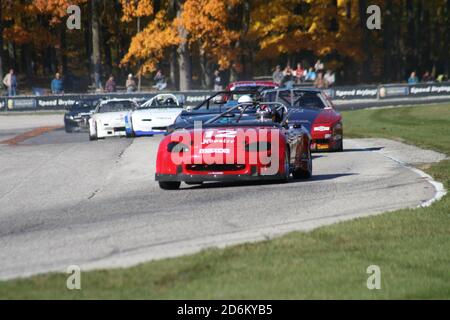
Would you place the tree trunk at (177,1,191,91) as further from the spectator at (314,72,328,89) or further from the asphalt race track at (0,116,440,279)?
the asphalt race track at (0,116,440,279)

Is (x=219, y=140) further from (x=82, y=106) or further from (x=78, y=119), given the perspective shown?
(x=82, y=106)

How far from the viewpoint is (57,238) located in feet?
34.2

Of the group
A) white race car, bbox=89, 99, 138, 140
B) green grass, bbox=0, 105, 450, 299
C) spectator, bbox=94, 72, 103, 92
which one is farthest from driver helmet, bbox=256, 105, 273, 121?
spectator, bbox=94, 72, 103, 92

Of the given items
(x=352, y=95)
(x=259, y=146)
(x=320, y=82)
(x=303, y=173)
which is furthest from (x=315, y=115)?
(x=320, y=82)

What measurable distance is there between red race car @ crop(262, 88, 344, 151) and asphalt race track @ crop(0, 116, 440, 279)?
1.07 m

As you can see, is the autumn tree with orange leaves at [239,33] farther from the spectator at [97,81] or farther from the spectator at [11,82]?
the spectator at [11,82]

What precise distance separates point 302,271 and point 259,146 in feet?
21.4

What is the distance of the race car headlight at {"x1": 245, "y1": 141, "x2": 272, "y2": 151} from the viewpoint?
1474 cm

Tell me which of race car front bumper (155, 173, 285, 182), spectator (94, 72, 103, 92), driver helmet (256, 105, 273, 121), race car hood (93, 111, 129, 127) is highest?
driver helmet (256, 105, 273, 121)

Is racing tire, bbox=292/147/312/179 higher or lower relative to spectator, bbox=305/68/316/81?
higher

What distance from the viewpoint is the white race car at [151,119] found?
92.3ft

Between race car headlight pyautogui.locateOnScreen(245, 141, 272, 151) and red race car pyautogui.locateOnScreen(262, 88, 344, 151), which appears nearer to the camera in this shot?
race car headlight pyautogui.locateOnScreen(245, 141, 272, 151)

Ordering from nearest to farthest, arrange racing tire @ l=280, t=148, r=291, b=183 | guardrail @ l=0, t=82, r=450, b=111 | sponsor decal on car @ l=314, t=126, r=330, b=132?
1. racing tire @ l=280, t=148, r=291, b=183
2. sponsor decal on car @ l=314, t=126, r=330, b=132
3. guardrail @ l=0, t=82, r=450, b=111

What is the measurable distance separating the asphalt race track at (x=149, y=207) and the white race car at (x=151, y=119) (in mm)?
7699
